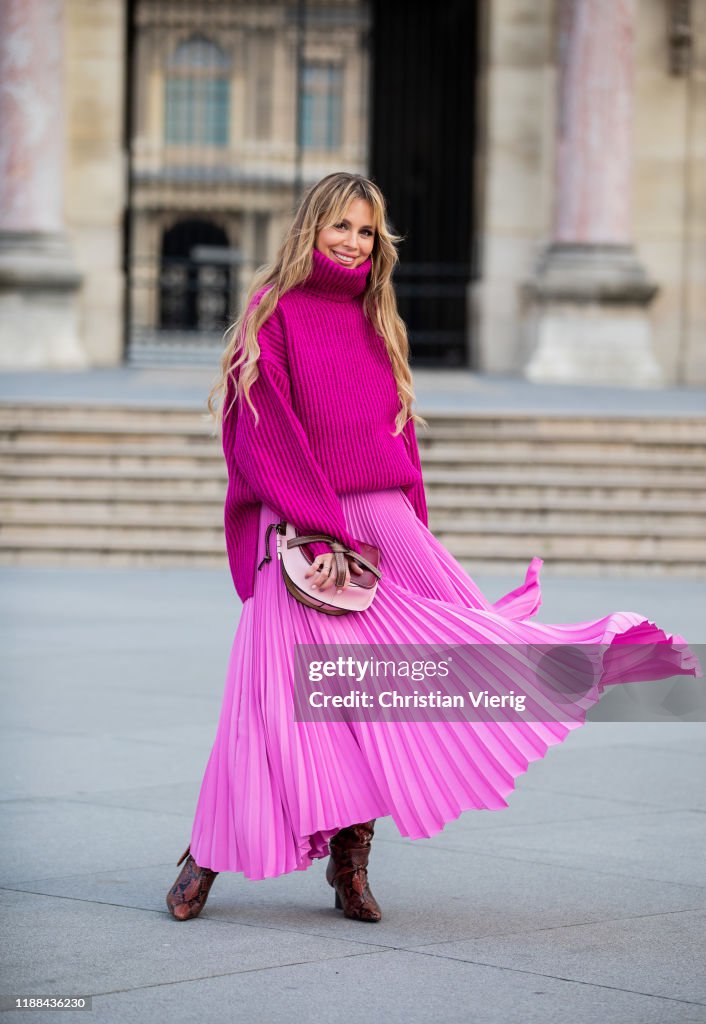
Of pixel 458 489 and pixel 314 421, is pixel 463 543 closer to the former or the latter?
pixel 458 489

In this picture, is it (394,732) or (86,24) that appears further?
(86,24)

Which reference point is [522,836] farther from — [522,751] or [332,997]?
[332,997]

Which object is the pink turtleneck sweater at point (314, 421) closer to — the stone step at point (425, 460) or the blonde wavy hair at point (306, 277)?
the blonde wavy hair at point (306, 277)

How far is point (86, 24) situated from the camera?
64.5 feet

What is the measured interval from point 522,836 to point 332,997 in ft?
5.58

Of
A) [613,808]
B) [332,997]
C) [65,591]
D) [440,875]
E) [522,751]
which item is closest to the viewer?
[332,997]

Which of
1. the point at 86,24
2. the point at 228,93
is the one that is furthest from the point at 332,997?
the point at 228,93

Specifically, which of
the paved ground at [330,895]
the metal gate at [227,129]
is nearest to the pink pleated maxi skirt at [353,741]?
the paved ground at [330,895]

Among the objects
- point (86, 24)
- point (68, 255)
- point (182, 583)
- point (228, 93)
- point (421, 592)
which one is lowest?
point (182, 583)

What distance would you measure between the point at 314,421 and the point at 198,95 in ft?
165

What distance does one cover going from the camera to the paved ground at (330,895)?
3.71m

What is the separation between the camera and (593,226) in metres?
18.9

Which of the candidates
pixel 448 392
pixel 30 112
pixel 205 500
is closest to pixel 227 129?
pixel 30 112

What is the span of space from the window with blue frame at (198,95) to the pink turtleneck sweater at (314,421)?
48.9 m
